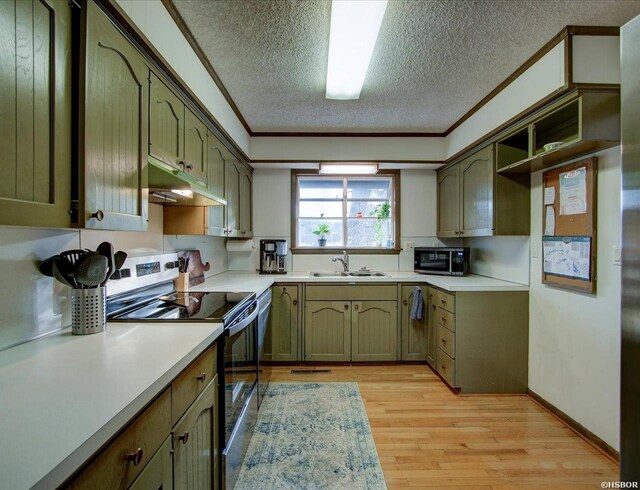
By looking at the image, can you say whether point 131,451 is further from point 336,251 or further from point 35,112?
point 336,251

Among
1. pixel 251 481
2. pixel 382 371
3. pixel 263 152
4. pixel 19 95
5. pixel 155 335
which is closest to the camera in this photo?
pixel 19 95

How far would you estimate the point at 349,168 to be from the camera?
3.33 meters

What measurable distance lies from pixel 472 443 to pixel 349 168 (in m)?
2.65

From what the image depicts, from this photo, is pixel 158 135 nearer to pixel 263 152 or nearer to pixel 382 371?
pixel 263 152

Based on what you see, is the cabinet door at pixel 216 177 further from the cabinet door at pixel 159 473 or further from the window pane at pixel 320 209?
the cabinet door at pixel 159 473

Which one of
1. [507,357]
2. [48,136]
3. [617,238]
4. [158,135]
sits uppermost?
[158,135]

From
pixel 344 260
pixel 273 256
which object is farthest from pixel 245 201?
pixel 344 260

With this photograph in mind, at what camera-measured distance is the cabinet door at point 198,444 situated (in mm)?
976

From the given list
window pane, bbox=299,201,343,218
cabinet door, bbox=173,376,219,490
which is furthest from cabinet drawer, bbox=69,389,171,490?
window pane, bbox=299,201,343,218

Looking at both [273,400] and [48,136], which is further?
[273,400]

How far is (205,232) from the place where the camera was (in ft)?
6.86

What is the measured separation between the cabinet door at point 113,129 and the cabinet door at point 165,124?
67 millimetres

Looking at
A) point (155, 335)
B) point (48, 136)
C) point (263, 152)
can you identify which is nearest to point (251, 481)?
point (155, 335)

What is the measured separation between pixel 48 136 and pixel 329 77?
174cm
